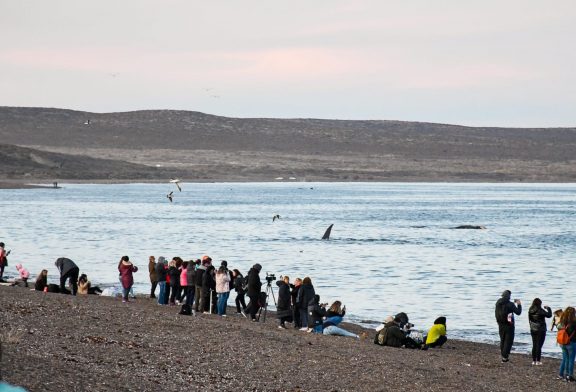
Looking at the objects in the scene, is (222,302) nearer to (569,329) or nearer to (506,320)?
(506,320)

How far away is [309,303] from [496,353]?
4257mm

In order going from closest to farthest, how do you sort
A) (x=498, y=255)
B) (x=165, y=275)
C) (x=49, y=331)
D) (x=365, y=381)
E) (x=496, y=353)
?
(x=365, y=381) < (x=49, y=331) < (x=496, y=353) < (x=165, y=275) < (x=498, y=255)

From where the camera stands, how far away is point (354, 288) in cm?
3694

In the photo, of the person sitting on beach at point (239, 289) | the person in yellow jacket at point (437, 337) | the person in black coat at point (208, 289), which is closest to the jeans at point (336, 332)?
the person in yellow jacket at point (437, 337)

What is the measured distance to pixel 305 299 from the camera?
24.6m

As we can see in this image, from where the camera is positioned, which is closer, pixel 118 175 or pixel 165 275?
pixel 165 275

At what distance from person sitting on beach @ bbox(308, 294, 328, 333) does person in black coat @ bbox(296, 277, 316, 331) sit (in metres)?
0.12

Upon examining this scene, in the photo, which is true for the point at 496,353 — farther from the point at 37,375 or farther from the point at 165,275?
the point at 37,375

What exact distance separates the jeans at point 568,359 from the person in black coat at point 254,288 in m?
7.55

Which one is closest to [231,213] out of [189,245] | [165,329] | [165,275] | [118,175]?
[189,245]

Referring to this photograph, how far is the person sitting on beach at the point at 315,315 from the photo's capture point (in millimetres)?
24109

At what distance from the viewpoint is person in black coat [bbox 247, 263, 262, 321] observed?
25.0m

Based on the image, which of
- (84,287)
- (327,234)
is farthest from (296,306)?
(327,234)

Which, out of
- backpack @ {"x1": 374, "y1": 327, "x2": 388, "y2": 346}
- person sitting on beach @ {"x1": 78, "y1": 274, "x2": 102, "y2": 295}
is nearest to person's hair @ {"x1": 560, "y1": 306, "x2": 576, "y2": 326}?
backpack @ {"x1": 374, "y1": 327, "x2": 388, "y2": 346}
